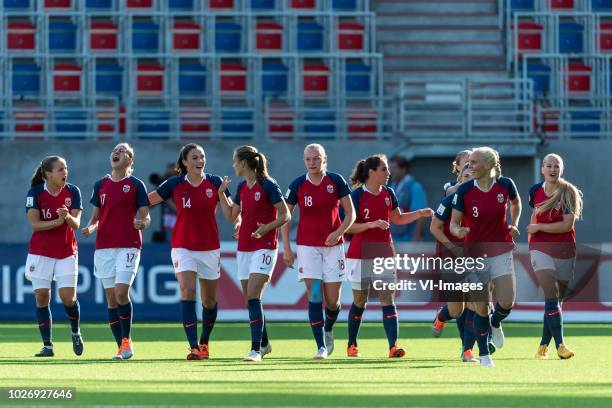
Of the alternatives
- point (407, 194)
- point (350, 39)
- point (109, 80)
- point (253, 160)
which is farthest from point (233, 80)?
point (253, 160)

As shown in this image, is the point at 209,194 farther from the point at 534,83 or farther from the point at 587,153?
the point at 534,83

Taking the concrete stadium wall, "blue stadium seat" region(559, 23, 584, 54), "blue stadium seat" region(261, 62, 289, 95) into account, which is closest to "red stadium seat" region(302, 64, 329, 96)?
"blue stadium seat" region(261, 62, 289, 95)

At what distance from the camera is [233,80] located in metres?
27.8

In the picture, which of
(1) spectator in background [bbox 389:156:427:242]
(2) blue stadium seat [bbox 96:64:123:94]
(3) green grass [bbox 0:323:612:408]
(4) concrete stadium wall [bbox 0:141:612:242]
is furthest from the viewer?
(2) blue stadium seat [bbox 96:64:123:94]

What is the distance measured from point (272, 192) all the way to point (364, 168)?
1206 millimetres

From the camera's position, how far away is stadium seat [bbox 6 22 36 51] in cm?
2828

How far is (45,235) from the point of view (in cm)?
1395

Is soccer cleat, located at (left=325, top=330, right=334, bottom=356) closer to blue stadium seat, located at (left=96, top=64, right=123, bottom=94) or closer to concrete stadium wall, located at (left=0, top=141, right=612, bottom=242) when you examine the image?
concrete stadium wall, located at (left=0, top=141, right=612, bottom=242)

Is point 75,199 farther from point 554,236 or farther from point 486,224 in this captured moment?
point 554,236

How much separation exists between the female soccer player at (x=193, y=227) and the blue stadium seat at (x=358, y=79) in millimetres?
14387

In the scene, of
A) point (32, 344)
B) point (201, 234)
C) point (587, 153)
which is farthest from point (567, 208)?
point (587, 153)

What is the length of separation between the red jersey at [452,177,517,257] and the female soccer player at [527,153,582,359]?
1.50 metres

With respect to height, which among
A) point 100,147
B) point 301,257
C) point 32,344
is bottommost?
point 32,344

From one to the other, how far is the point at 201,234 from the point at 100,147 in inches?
457
